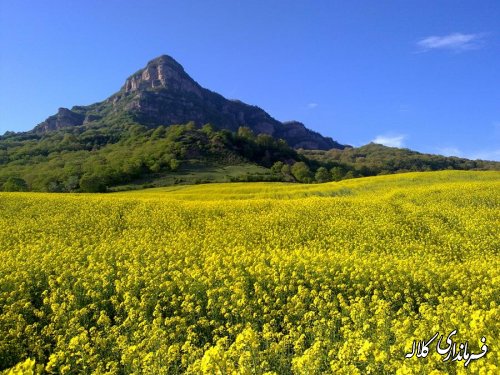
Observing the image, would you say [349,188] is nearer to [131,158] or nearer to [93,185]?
[93,185]

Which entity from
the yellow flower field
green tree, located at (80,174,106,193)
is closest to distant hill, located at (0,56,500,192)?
green tree, located at (80,174,106,193)

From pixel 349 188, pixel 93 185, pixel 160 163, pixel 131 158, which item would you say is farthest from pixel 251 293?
pixel 131 158

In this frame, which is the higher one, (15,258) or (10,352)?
(15,258)

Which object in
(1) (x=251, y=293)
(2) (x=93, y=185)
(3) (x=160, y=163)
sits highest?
(3) (x=160, y=163)

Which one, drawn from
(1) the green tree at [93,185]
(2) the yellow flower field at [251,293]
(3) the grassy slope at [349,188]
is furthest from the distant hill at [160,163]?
(2) the yellow flower field at [251,293]

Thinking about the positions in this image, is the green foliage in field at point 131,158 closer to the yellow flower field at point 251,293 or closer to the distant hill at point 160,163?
the distant hill at point 160,163

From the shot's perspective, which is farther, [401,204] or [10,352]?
[401,204]

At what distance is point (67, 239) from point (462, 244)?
15.8 meters

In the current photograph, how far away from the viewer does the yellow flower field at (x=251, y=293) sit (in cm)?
691

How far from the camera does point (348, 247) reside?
55.1ft

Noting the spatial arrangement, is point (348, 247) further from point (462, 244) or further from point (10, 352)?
point (10, 352)

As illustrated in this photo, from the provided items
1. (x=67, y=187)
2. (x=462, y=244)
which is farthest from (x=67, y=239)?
(x=67, y=187)

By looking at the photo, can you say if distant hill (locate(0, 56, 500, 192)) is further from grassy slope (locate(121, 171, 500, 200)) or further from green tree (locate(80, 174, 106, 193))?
grassy slope (locate(121, 171, 500, 200))

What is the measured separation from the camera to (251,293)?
10695mm
